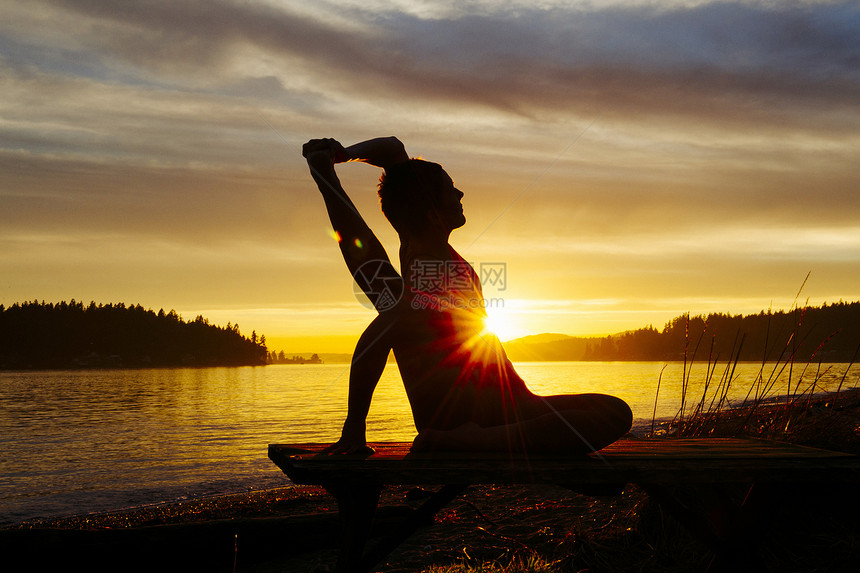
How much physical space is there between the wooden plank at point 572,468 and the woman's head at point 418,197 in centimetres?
105

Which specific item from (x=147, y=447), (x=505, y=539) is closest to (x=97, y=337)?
(x=147, y=447)

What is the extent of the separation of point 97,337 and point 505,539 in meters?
146

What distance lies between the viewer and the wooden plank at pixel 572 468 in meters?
2.02

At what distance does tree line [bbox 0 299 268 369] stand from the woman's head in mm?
143909

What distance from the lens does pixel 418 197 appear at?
8.76 ft

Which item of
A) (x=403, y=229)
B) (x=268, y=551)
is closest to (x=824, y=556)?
(x=403, y=229)

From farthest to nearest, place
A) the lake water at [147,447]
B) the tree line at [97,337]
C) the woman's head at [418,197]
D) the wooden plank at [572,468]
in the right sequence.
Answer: the tree line at [97,337] → the lake water at [147,447] → the woman's head at [418,197] → the wooden plank at [572,468]

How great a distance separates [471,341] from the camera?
2684mm

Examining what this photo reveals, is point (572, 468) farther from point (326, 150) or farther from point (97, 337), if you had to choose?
point (97, 337)

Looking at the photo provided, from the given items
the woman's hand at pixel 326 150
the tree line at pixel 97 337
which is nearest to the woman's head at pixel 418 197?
the woman's hand at pixel 326 150

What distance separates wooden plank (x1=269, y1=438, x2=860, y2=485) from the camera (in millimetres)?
2023

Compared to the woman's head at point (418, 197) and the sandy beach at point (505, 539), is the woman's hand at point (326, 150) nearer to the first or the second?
the woman's head at point (418, 197)

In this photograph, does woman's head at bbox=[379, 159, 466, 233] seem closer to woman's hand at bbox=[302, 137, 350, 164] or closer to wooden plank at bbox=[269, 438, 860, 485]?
woman's hand at bbox=[302, 137, 350, 164]

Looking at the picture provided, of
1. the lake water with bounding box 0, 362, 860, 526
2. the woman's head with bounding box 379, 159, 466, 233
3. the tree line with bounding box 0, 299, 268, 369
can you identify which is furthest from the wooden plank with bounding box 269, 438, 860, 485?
the tree line with bounding box 0, 299, 268, 369
